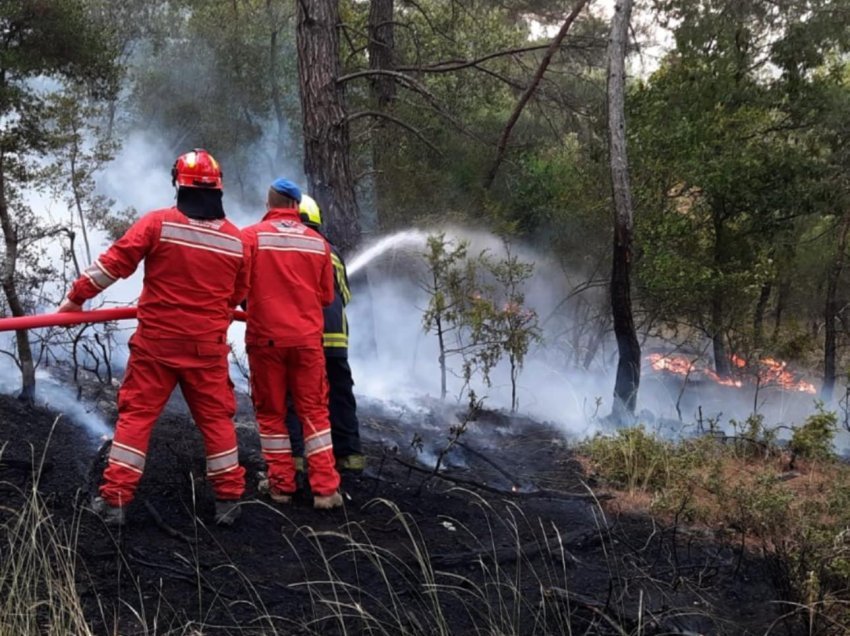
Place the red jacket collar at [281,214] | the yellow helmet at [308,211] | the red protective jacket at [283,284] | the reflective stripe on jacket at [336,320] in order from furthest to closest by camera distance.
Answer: the reflective stripe on jacket at [336,320] < the yellow helmet at [308,211] < the red jacket collar at [281,214] < the red protective jacket at [283,284]

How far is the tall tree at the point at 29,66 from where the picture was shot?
607cm

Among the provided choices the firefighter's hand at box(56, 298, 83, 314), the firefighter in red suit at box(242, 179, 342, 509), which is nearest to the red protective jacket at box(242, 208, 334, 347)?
the firefighter in red suit at box(242, 179, 342, 509)

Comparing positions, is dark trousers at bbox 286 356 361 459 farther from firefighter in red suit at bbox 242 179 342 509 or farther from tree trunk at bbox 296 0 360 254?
tree trunk at bbox 296 0 360 254

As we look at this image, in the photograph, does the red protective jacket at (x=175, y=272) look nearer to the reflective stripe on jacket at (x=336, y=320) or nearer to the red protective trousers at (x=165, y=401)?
the red protective trousers at (x=165, y=401)

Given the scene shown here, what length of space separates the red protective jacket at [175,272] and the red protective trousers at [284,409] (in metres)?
0.46

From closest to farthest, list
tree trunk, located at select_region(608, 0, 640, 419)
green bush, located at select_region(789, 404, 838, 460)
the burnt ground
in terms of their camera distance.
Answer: the burnt ground
green bush, located at select_region(789, 404, 838, 460)
tree trunk, located at select_region(608, 0, 640, 419)

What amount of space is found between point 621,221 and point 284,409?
16.4 feet

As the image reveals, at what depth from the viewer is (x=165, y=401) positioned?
4180mm

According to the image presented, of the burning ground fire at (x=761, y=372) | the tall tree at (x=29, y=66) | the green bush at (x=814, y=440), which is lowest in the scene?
the burning ground fire at (x=761, y=372)

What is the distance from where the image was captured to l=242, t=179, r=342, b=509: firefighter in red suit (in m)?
4.62

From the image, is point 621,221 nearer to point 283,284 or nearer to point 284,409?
point 283,284

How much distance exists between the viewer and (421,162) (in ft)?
38.8

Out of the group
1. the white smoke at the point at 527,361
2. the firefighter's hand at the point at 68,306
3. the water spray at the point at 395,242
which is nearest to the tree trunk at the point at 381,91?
the water spray at the point at 395,242

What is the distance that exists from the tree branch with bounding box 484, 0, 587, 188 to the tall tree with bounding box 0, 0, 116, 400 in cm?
565
